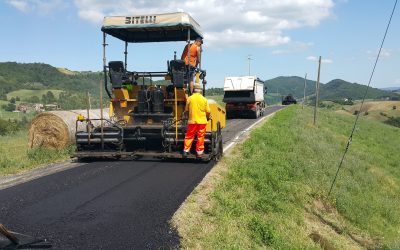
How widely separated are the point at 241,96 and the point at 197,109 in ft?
70.3

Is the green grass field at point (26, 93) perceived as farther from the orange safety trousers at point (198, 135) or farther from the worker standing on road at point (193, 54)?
the orange safety trousers at point (198, 135)

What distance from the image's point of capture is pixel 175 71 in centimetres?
980

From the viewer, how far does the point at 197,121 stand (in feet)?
29.9

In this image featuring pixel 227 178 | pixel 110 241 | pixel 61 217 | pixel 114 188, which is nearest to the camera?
pixel 110 241

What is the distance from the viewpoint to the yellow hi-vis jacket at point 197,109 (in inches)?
359

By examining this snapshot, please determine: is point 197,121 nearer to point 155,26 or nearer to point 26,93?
point 155,26

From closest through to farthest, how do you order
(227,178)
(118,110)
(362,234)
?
(227,178) < (362,234) < (118,110)

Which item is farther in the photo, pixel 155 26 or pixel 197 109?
pixel 155 26

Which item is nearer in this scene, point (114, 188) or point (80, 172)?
point (114, 188)

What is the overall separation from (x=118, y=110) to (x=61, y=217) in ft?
17.6

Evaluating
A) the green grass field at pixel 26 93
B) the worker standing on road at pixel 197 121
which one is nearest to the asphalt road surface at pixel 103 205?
the worker standing on road at pixel 197 121

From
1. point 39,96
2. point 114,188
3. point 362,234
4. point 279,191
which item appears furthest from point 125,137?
point 39,96

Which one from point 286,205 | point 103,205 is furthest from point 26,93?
point 103,205

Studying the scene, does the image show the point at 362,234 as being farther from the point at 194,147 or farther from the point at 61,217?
the point at 61,217
